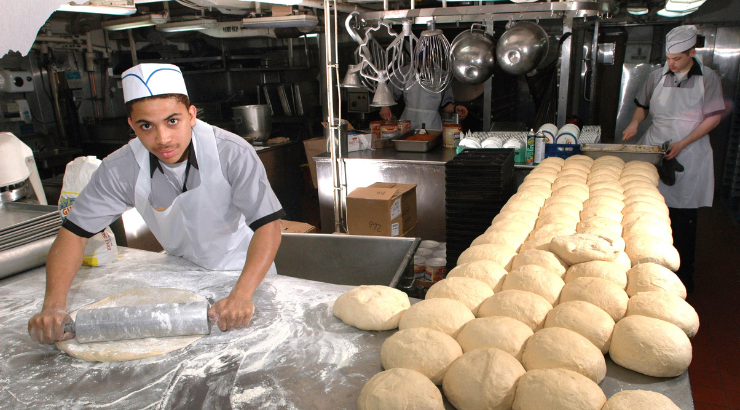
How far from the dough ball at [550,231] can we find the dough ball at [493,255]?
0.37ft

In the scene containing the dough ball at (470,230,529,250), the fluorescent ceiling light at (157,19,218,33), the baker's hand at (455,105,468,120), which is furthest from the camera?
the baker's hand at (455,105,468,120)

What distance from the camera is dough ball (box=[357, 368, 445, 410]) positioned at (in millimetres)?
887

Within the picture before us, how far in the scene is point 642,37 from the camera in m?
6.00

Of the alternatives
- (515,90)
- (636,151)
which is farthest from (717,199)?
(636,151)

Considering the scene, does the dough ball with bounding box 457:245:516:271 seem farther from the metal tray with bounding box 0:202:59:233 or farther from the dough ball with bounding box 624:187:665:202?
the metal tray with bounding box 0:202:59:233

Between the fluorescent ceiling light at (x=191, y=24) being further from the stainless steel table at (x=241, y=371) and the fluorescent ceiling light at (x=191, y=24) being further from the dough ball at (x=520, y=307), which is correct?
the dough ball at (x=520, y=307)

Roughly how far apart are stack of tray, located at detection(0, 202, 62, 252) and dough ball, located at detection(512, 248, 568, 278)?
1696 millimetres

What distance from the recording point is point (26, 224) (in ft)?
6.00

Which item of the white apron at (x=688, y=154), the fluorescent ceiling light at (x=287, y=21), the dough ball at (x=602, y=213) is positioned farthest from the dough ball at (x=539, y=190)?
the fluorescent ceiling light at (x=287, y=21)

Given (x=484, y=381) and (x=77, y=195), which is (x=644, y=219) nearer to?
(x=484, y=381)

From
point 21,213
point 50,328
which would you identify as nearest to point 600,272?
point 50,328

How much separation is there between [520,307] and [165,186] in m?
1.25

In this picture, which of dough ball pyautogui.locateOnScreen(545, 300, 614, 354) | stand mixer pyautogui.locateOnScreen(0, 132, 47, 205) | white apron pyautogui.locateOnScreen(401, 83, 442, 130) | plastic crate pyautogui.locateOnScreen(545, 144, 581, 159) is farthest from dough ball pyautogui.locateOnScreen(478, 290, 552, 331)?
white apron pyautogui.locateOnScreen(401, 83, 442, 130)

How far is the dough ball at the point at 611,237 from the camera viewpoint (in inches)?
54.8
